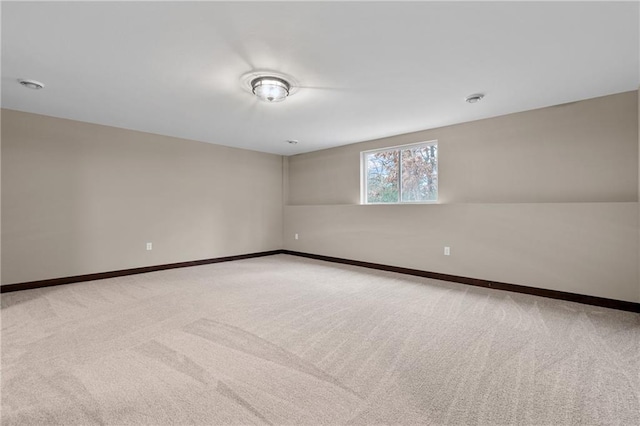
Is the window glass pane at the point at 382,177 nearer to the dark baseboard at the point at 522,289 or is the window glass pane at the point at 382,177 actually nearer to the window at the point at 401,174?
the window at the point at 401,174

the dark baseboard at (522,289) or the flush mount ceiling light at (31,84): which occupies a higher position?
the flush mount ceiling light at (31,84)

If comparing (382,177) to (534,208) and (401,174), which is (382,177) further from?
(534,208)

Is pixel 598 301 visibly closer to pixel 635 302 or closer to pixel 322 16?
pixel 635 302

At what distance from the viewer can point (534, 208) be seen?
3484 millimetres

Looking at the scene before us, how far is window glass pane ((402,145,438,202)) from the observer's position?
4.64 metres

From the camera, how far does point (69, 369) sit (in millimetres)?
1848

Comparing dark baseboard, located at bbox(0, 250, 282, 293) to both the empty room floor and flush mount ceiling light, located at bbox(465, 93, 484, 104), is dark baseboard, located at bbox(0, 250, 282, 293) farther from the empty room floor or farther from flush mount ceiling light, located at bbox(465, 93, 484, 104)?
flush mount ceiling light, located at bbox(465, 93, 484, 104)

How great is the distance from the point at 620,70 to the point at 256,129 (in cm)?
420

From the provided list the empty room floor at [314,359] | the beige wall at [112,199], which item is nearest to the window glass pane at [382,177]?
the empty room floor at [314,359]

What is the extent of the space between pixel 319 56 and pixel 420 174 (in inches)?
120

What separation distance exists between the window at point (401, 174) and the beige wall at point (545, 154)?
184 millimetres

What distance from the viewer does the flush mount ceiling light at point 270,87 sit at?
273 cm

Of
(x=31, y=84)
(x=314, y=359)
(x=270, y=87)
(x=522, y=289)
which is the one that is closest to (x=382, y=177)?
(x=522, y=289)

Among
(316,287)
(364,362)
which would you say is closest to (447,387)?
(364,362)
